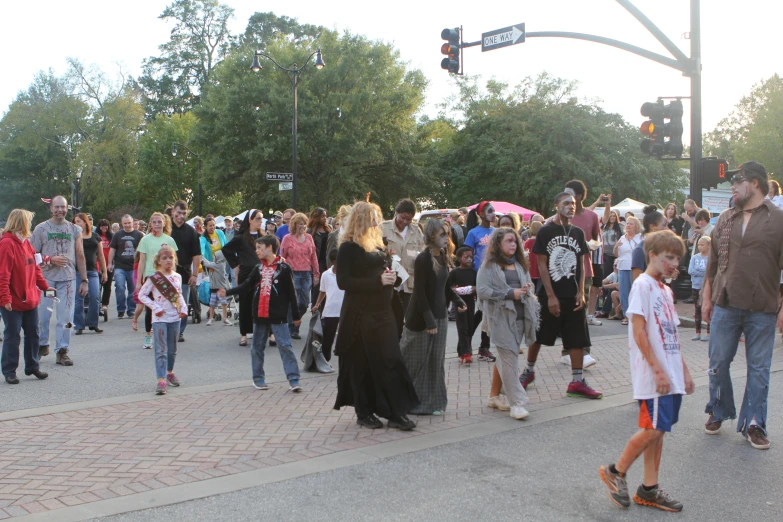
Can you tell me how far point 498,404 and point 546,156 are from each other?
119ft

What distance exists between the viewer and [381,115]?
37.6 metres

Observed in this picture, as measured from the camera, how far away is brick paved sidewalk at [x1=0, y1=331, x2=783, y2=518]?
181 inches

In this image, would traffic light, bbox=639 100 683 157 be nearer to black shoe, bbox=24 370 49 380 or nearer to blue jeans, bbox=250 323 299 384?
blue jeans, bbox=250 323 299 384

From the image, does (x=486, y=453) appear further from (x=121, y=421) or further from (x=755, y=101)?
(x=755, y=101)

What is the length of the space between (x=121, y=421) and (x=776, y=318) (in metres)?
5.17

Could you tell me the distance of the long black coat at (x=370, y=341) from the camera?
5762 millimetres

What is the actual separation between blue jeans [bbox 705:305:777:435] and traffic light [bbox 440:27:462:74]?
947 centimetres

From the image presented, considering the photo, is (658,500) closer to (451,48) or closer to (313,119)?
(451,48)

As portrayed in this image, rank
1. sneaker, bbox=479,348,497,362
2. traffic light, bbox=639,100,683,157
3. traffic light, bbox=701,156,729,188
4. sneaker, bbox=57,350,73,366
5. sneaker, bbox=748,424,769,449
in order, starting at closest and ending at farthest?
1. sneaker, bbox=748,424,769,449
2. sneaker, bbox=57,350,73,366
3. sneaker, bbox=479,348,497,362
4. traffic light, bbox=701,156,729,188
5. traffic light, bbox=639,100,683,157

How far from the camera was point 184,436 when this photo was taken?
5.62 metres

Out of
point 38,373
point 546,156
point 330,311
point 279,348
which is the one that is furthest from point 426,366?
point 546,156

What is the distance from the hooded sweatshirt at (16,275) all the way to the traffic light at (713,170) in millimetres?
10269

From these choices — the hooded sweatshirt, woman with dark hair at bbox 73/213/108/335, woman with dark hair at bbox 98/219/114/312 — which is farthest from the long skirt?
woman with dark hair at bbox 98/219/114/312

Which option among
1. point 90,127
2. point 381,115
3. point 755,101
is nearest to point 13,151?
point 90,127
